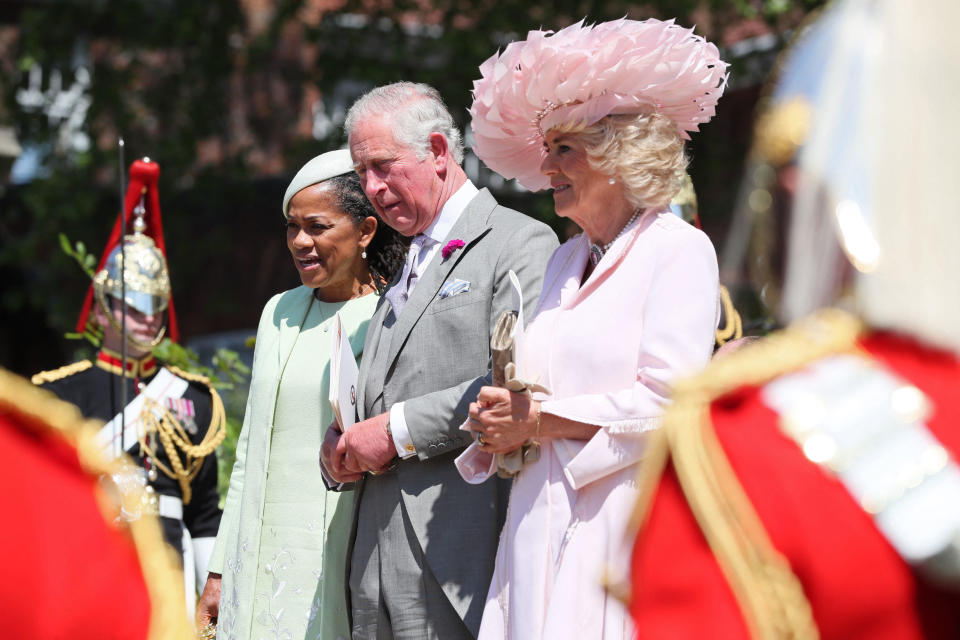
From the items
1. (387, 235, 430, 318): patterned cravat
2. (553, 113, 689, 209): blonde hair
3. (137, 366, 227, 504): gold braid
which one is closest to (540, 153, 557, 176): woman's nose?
(553, 113, 689, 209): blonde hair

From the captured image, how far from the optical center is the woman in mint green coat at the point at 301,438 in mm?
4035

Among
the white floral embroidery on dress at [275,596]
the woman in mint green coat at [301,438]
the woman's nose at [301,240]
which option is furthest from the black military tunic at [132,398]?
the woman's nose at [301,240]

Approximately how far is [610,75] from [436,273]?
0.85 m

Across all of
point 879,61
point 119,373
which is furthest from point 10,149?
point 879,61

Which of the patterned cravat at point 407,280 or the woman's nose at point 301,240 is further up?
the woman's nose at point 301,240

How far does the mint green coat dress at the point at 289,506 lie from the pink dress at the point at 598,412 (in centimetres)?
98

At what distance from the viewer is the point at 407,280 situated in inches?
156

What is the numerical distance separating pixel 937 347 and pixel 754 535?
289 mm

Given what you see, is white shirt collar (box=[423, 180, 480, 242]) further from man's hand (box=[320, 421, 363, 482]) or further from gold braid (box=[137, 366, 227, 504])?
gold braid (box=[137, 366, 227, 504])

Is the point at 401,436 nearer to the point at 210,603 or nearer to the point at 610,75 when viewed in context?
the point at 610,75

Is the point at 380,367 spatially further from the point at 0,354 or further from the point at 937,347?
the point at 0,354

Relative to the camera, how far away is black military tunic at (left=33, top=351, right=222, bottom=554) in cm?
525

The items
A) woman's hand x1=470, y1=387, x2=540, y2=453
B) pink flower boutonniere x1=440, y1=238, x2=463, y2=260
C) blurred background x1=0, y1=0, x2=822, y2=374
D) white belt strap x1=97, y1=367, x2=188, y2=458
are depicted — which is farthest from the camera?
blurred background x1=0, y1=0, x2=822, y2=374

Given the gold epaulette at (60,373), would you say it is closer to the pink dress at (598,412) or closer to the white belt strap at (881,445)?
the pink dress at (598,412)
